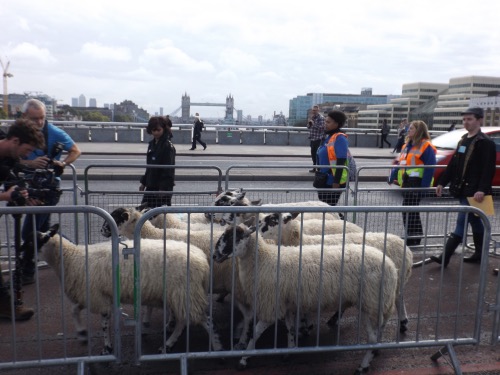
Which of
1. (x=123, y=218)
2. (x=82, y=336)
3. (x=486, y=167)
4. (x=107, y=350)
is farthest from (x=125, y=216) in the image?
(x=486, y=167)

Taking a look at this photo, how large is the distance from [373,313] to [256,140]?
27176mm

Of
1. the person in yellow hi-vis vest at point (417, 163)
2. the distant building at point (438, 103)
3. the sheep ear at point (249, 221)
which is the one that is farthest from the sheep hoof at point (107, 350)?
the distant building at point (438, 103)

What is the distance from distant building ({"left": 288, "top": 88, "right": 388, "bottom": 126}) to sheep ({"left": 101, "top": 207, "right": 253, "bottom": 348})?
341 ft

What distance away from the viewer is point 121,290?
13.1 feet

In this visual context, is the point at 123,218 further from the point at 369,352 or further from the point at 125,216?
the point at 369,352

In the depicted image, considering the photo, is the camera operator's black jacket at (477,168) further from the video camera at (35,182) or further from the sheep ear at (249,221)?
the video camera at (35,182)

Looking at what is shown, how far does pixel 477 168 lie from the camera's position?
5836 millimetres

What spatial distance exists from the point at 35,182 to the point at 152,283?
5.59 ft

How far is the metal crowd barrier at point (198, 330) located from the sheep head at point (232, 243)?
15cm

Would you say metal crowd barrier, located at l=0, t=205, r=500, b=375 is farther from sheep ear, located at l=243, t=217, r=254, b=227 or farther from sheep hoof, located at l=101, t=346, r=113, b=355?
sheep ear, located at l=243, t=217, r=254, b=227

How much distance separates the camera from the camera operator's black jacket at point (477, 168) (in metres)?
5.77

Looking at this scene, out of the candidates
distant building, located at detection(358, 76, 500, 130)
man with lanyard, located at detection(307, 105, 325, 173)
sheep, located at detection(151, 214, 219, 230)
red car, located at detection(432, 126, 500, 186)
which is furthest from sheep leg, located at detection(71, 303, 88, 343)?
distant building, located at detection(358, 76, 500, 130)

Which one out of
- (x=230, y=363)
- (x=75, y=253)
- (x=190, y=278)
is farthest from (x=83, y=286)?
(x=230, y=363)

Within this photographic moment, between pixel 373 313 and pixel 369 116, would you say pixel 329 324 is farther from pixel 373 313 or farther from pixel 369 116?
pixel 369 116
